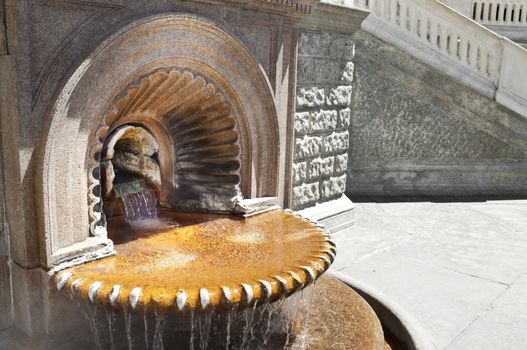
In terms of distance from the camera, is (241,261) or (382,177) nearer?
(241,261)

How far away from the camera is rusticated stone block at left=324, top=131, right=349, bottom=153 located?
16.9 feet

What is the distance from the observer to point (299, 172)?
4723 millimetres

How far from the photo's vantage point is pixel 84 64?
106 inches

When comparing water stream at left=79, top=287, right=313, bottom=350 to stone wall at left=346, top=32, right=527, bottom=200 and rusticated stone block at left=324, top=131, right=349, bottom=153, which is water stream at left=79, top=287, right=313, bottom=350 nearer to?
rusticated stone block at left=324, top=131, right=349, bottom=153

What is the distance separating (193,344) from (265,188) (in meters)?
1.69

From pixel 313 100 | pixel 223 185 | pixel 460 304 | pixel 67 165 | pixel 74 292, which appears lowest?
pixel 460 304

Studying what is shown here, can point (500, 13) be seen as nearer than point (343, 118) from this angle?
No

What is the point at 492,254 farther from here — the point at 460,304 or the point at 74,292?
the point at 74,292

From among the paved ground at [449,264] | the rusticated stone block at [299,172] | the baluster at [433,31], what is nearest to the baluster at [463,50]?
the baluster at [433,31]

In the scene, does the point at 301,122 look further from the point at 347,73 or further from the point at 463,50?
the point at 463,50

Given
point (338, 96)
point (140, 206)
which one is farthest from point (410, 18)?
point (140, 206)

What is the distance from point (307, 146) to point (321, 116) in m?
0.38

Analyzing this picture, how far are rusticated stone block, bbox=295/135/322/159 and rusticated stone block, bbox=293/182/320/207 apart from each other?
297mm

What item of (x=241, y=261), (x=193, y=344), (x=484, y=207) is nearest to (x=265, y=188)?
(x=241, y=261)
